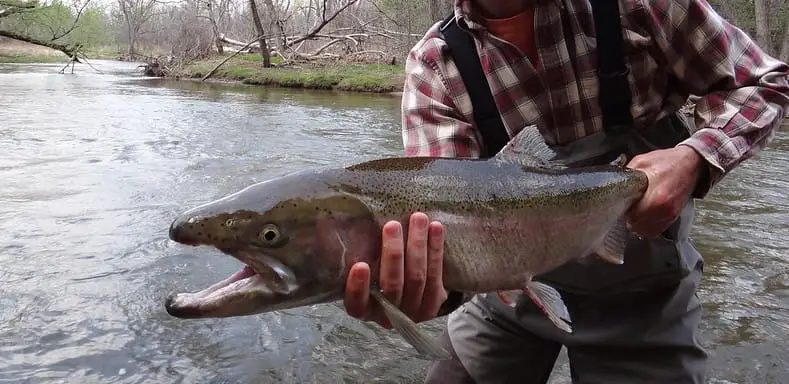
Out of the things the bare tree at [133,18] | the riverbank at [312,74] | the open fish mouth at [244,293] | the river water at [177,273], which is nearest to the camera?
the open fish mouth at [244,293]

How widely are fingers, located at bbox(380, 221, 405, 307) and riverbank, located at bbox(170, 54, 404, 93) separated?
15926 mm

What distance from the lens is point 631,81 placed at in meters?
2.12

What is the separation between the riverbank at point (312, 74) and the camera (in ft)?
59.4

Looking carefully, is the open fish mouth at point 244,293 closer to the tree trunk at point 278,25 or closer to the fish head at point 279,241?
the fish head at point 279,241

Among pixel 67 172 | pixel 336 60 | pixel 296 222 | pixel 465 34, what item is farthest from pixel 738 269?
pixel 336 60

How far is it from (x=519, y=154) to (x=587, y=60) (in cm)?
53

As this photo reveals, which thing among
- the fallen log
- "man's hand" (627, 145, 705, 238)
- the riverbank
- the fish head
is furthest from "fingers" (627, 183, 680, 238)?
the riverbank

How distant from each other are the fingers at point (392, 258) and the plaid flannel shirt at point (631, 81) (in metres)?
0.71

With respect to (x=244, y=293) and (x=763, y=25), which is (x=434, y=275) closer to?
(x=244, y=293)

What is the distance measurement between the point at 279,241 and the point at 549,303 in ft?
2.59

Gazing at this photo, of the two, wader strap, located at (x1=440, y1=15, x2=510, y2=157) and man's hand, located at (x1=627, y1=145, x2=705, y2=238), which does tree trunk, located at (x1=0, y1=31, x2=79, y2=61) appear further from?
man's hand, located at (x1=627, y1=145, x2=705, y2=238)

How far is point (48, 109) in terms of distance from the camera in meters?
12.6

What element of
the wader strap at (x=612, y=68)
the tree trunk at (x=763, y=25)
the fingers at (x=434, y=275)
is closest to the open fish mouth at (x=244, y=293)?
the fingers at (x=434, y=275)

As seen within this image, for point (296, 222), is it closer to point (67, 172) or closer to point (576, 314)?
point (576, 314)
